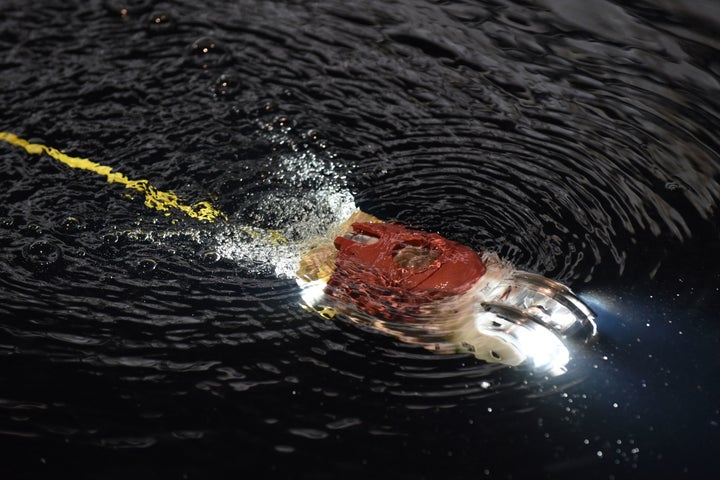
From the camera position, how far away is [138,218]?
1490 mm

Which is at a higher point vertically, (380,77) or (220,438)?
(380,77)

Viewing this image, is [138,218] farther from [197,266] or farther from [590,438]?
[590,438]

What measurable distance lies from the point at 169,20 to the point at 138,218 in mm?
836

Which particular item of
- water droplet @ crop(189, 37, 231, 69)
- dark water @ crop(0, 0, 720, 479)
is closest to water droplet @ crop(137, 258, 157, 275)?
dark water @ crop(0, 0, 720, 479)

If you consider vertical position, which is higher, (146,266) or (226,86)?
(226,86)

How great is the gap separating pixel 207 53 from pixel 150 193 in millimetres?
580

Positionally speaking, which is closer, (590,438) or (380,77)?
(590,438)

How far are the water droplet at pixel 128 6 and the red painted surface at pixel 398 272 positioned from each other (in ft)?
4.03

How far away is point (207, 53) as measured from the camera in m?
1.96

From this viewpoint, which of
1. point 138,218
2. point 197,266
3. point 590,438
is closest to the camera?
point 590,438

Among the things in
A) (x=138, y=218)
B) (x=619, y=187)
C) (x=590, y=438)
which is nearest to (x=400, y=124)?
(x=619, y=187)

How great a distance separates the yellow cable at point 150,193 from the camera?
1438mm

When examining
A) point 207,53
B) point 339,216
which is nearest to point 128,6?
point 207,53

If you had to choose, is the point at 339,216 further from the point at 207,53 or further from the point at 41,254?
the point at 207,53
